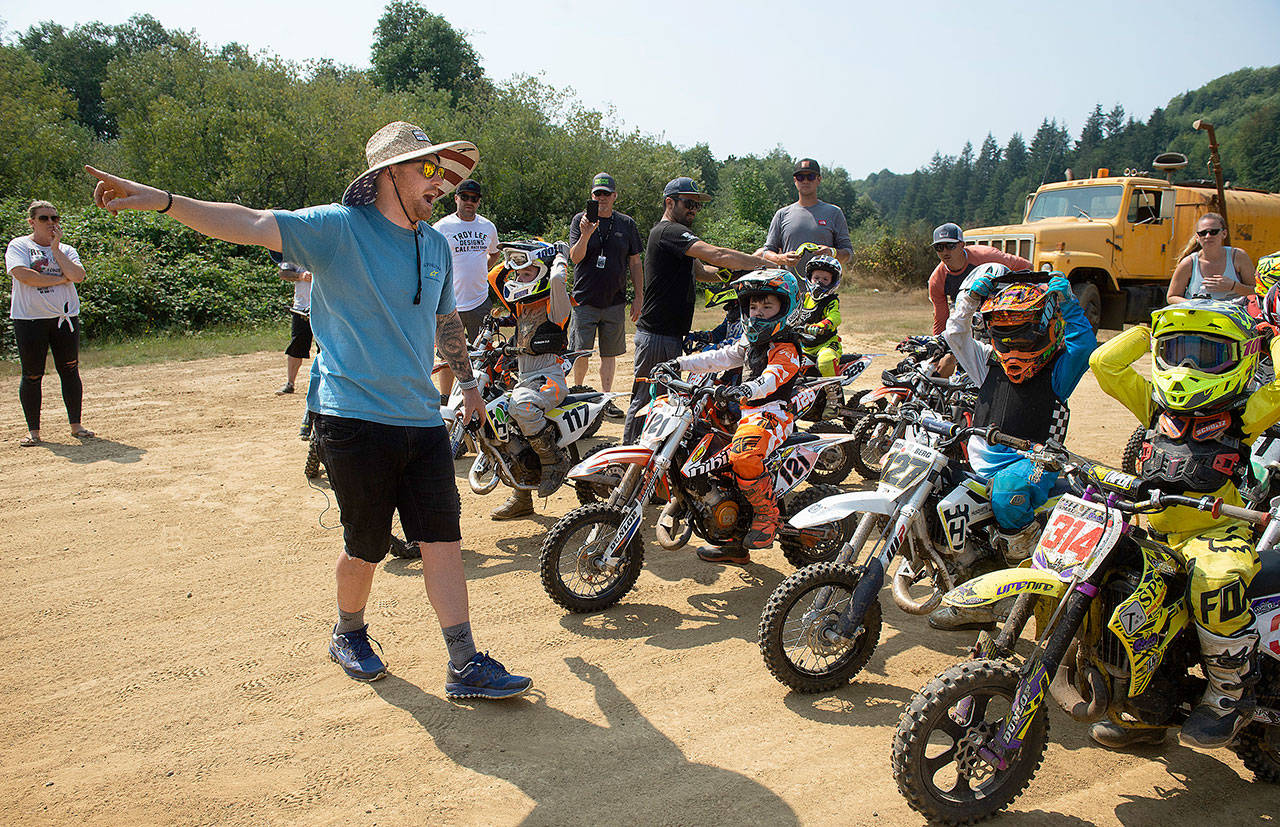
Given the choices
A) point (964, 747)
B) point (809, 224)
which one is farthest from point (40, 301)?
point (964, 747)

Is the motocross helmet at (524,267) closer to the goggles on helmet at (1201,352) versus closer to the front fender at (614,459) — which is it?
the front fender at (614,459)

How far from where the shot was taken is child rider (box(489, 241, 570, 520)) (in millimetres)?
5664

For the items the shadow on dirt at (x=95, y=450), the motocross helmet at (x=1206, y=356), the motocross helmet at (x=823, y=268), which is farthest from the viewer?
the shadow on dirt at (x=95, y=450)

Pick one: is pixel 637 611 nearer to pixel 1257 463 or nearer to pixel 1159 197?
pixel 1257 463

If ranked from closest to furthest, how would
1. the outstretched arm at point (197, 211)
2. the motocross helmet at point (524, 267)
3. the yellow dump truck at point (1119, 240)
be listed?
the outstretched arm at point (197, 211), the motocross helmet at point (524, 267), the yellow dump truck at point (1119, 240)

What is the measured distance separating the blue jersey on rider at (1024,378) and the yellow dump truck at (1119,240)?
12.2m

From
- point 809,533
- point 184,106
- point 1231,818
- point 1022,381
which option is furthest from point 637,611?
point 184,106

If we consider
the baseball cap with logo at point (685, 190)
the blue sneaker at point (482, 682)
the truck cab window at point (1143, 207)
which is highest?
the truck cab window at point (1143, 207)

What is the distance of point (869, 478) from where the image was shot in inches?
280

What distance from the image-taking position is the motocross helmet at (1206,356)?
309cm

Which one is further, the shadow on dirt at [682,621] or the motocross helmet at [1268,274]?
the motocross helmet at [1268,274]

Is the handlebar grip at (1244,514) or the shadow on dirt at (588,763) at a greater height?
the handlebar grip at (1244,514)

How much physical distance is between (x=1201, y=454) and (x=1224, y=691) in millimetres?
862

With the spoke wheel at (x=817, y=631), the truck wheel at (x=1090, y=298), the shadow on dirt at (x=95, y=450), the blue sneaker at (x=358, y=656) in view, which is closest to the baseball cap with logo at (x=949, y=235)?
the spoke wheel at (x=817, y=631)
